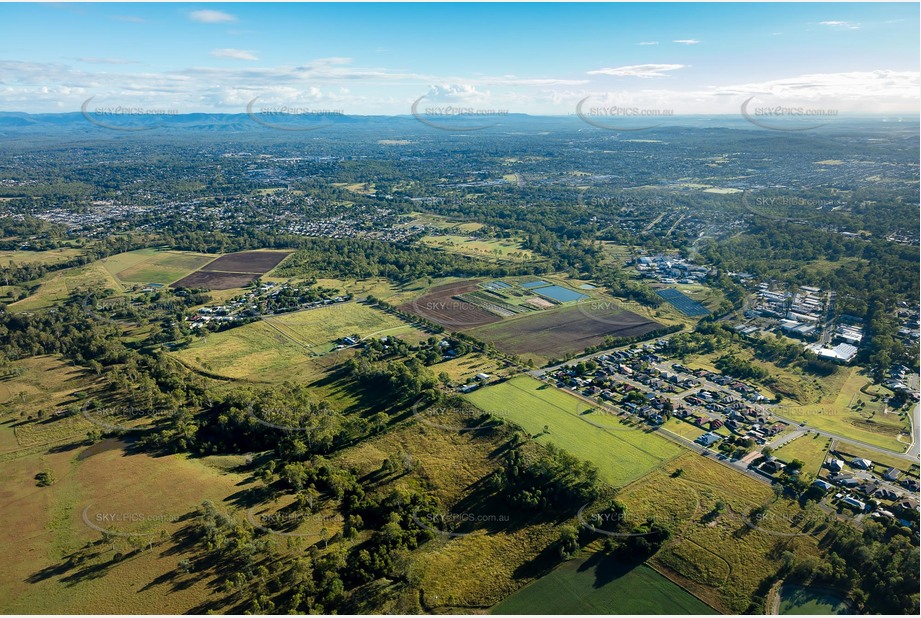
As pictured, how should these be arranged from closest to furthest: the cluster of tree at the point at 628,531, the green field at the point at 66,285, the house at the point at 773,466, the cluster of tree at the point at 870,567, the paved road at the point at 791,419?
the cluster of tree at the point at 870,567 < the cluster of tree at the point at 628,531 < the house at the point at 773,466 < the paved road at the point at 791,419 < the green field at the point at 66,285

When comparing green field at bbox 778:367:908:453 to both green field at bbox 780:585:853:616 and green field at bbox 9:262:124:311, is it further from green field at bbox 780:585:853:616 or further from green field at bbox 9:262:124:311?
green field at bbox 9:262:124:311

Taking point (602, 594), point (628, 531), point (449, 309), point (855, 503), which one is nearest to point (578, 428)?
point (628, 531)

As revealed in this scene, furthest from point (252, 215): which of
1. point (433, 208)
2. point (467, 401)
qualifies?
point (467, 401)

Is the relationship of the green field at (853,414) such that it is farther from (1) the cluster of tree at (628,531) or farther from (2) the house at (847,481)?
(1) the cluster of tree at (628,531)

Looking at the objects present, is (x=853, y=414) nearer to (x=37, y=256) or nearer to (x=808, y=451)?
(x=808, y=451)

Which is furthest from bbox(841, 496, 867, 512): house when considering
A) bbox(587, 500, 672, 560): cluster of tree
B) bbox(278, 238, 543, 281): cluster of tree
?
bbox(278, 238, 543, 281): cluster of tree

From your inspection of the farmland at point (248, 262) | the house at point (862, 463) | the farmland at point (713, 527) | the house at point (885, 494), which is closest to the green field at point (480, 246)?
the farmland at point (248, 262)

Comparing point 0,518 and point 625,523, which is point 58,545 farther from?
point 625,523
